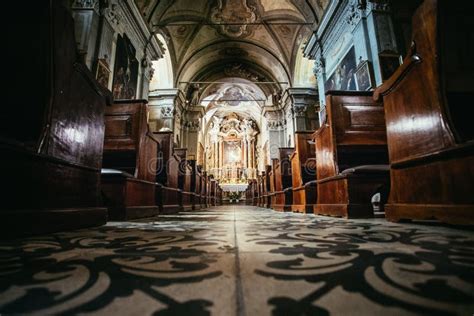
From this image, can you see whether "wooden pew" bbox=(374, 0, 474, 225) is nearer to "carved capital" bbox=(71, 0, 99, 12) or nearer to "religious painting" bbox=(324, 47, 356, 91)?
"religious painting" bbox=(324, 47, 356, 91)

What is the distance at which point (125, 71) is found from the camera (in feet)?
20.5

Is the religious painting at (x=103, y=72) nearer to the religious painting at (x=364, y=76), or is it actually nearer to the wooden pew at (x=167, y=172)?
the wooden pew at (x=167, y=172)

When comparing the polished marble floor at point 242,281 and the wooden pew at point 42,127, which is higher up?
the wooden pew at point 42,127

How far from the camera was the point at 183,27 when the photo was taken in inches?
387

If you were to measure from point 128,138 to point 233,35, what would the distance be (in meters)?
9.82

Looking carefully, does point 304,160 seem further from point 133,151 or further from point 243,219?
point 133,151

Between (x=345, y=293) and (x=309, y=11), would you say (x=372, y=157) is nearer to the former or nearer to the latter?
(x=345, y=293)

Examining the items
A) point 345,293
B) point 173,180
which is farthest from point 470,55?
point 173,180

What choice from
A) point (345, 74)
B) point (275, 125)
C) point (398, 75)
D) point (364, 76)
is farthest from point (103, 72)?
point (275, 125)

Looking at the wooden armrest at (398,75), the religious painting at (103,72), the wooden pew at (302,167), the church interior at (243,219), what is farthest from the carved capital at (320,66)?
the wooden armrest at (398,75)

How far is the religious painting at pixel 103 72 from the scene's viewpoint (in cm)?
483

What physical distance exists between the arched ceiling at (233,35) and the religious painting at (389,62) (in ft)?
11.3

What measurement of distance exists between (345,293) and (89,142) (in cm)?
193

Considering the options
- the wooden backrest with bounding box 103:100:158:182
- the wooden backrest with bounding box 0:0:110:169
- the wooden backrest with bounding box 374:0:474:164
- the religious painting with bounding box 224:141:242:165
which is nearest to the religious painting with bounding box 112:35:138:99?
the wooden backrest with bounding box 103:100:158:182
